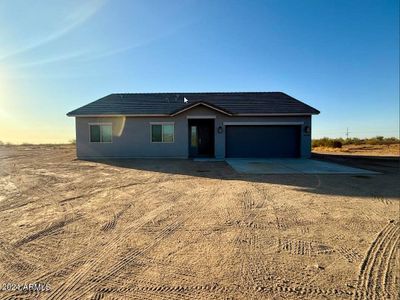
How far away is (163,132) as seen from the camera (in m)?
16.6

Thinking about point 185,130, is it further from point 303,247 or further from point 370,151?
point 370,151

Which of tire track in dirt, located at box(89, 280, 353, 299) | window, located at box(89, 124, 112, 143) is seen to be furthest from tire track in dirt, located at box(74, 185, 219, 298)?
window, located at box(89, 124, 112, 143)

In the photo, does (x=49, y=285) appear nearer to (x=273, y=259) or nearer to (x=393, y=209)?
(x=273, y=259)

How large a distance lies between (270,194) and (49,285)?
570cm

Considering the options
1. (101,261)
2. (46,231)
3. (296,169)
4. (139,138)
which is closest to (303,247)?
(101,261)

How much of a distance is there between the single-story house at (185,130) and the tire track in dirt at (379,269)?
1287 centimetres

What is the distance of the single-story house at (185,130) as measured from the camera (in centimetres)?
1645

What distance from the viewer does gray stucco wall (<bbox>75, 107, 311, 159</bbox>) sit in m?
16.5

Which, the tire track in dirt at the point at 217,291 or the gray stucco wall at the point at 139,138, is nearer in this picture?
the tire track in dirt at the point at 217,291

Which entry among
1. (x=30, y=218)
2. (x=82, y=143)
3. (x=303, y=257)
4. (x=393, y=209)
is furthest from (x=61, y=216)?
(x=82, y=143)

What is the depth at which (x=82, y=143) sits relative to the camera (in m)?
16.7

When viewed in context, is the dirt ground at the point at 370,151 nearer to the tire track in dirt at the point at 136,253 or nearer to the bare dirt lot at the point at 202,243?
the bare dirt lot at the point at 202,243

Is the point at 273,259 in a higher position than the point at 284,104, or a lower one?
lower

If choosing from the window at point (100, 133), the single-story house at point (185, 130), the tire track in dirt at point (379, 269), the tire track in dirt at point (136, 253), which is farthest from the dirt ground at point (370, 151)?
the tire track in dirt at point (136, 253)
